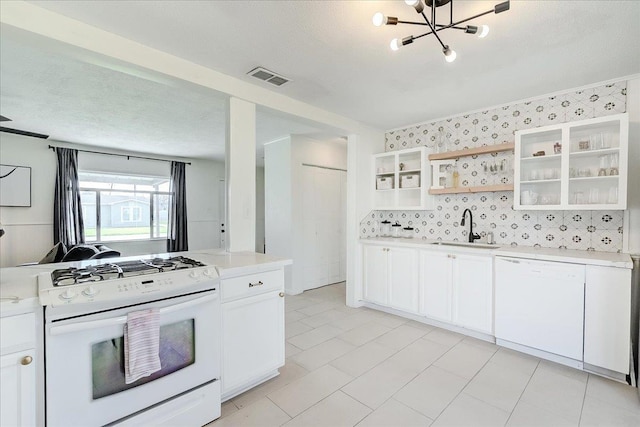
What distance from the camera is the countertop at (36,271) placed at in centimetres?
124

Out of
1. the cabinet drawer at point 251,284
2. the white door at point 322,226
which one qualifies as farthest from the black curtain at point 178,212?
the cabinet drawer at point 251,284

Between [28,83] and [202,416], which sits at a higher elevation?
[28,83]

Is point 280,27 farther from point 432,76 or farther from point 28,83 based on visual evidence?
point 28,83

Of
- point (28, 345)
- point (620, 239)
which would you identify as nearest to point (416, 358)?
point (620, 239)

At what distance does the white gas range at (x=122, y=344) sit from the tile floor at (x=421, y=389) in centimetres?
37

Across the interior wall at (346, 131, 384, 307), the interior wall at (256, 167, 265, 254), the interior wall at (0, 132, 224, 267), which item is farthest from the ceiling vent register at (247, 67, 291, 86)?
the interior wall at (256, 167, 265, 254)

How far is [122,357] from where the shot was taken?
Result: 146cm

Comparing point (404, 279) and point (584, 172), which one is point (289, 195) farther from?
point (584, 172)

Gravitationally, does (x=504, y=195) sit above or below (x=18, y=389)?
above

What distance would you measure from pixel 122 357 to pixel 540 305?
3098mm

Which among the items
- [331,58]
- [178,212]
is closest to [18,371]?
[331,58]

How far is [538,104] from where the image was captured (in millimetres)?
3035

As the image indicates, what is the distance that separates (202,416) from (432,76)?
10.1ft

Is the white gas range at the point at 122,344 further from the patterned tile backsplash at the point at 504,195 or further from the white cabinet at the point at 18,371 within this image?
the patterned tile backsplash at the point at 504,195
